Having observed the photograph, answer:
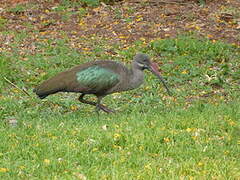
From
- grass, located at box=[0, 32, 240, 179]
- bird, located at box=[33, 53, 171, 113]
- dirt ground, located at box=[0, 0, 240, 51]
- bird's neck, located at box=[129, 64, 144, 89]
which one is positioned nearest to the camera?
grass, located at box=[0, 32, 240, 179]

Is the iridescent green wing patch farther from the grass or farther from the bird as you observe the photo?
the grass

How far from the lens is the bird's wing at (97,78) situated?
901 centimetres

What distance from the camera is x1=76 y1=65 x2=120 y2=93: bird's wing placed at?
9008mm

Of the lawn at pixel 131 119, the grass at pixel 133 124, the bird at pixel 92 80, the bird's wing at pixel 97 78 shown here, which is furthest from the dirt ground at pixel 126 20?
the bird's wing at pixel 97 78

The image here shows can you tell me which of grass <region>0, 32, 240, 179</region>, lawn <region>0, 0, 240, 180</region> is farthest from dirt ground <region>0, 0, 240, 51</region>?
grass <region>0, 32, 240, 179</region>

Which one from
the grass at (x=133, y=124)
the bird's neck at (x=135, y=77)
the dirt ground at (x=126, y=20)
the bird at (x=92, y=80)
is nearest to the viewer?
the grass at (x=133, y=124)

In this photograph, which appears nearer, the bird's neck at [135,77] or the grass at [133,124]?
the grass at [133,124]

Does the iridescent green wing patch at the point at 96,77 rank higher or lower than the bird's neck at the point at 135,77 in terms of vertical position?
higher

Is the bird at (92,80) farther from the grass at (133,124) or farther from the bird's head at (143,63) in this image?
the grass at (133,124)

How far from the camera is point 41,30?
634 inches

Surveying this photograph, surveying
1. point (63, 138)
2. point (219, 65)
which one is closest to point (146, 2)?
point (219, 65)

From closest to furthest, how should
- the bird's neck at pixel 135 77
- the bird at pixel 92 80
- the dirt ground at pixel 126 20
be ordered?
the bird at pixel 92 80
the bird's neck at pixel 135 77
the dirt ground at pixel 126 20

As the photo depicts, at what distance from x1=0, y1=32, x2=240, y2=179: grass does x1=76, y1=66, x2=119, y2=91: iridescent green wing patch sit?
48 centimetres

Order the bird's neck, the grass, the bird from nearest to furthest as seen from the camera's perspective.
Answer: the grass, the bird, the bird's neck
